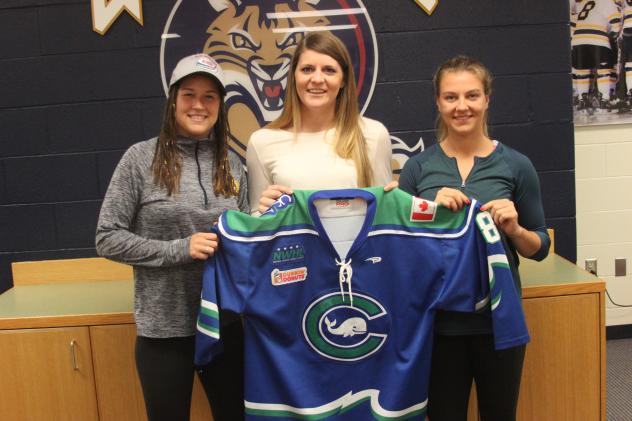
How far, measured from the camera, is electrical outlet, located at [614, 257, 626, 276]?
2.94 m

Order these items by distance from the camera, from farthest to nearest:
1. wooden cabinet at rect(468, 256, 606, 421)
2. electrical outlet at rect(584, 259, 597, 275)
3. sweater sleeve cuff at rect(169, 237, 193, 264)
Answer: electrical outlet at rect(584, 259, 597, 275)
wooden cabinet at rect(468, 256, 606, 421)
sweater sleeve cuff at rect(169, 237, 193, 264)

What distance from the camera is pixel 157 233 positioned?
142 cm

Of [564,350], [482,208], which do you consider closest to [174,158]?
[482,208]

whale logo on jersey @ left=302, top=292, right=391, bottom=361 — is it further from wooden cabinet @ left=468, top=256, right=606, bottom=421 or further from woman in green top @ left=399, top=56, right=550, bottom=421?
wooden cabinet @ left=468, top=256, right=606, bottom=421

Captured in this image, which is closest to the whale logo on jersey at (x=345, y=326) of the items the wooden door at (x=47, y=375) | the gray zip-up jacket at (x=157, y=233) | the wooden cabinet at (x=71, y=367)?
the gray zip-up jacket at (x=157, y=233)

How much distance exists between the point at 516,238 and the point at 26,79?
2090 millimetres

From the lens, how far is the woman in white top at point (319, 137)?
151cm

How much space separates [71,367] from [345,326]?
1087 millimetres

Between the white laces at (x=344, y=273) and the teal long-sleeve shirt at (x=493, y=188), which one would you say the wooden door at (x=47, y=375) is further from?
the teal long-sleeve shirt at (x=493, y=188)

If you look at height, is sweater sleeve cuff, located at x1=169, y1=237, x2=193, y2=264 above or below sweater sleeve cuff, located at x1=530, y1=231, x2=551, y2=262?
above

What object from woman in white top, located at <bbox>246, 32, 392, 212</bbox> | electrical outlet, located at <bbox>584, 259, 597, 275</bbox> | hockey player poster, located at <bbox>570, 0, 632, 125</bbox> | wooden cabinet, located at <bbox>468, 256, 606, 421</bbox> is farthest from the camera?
electrical outlet, located at <bbox>584, 259, 597, 275</bbox>

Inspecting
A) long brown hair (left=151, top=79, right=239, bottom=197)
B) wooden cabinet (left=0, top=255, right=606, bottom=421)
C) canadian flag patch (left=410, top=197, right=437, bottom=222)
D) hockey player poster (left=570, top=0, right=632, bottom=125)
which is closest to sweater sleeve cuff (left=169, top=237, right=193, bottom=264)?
long brown hair (left=151, top=79, right=239, bottom=197)

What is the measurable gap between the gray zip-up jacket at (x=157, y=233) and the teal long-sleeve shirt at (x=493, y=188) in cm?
56

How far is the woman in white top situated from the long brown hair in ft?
0.35
